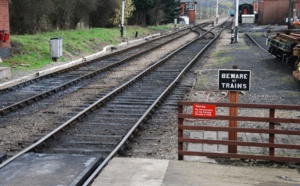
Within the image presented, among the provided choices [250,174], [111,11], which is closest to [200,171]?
[250,174]

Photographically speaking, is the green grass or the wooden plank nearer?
the wooden plank

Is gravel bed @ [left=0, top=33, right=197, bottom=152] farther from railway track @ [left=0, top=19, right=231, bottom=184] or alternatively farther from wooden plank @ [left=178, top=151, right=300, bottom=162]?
wooden plank @ [left=178, top=151, right=300, bottom=162]

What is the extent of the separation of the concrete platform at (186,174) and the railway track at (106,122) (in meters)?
0.31

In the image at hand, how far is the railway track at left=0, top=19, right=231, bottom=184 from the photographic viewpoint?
8.36 m

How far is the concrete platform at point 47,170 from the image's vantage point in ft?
21.4

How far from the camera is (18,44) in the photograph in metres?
22.8

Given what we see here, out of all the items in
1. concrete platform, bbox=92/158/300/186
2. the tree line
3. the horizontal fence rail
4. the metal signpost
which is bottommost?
concrete platform, bbox=92/158/300/186

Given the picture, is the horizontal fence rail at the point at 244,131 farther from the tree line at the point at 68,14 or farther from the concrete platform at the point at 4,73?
the tree line at the point at 68,14

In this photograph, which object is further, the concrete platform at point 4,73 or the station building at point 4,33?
the station building at point 4,33

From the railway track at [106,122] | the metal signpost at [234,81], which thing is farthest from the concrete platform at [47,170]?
the metal signpost at [234,81]

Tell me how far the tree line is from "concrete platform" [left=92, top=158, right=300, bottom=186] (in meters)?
22.7

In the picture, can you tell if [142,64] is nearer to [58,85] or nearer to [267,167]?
[58,85]

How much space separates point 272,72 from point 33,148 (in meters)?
12.6

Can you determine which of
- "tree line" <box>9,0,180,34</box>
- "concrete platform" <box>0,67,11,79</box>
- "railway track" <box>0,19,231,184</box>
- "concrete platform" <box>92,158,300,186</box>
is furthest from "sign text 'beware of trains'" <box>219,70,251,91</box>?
"tree line" <box>9,0,180,34</box>
